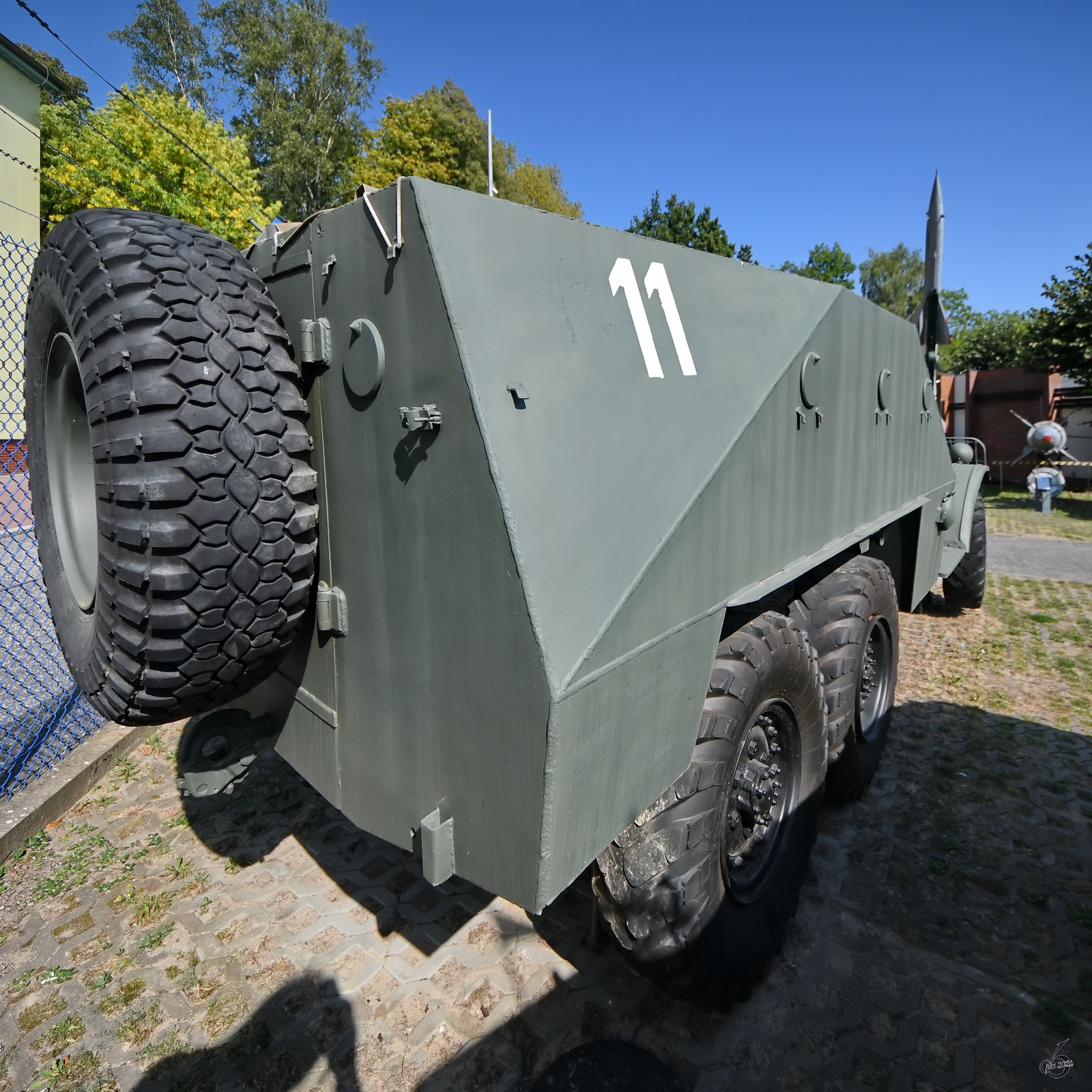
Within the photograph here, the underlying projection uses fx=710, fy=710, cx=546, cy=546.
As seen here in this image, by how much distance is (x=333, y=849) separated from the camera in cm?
312

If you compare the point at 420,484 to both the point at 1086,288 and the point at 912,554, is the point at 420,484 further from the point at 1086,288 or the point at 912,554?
the point at 1086,288

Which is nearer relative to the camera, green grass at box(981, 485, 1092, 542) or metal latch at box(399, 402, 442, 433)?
metal latch at box(399, 402, 442, 433)

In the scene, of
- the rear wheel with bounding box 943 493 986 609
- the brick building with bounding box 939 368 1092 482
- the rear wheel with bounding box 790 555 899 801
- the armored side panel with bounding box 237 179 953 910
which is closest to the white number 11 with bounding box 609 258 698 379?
the armored side panel with bounding box 237 179 953 910

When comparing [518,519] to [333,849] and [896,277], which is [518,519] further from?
[896,277]

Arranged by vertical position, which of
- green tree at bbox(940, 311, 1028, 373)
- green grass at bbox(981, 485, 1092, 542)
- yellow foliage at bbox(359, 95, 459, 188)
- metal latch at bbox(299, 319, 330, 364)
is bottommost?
green grass at bbox(981, 485, 1092, 542)

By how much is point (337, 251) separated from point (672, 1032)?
8.04ft

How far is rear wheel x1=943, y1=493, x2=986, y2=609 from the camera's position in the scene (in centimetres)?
653

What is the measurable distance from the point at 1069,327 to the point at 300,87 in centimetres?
2655

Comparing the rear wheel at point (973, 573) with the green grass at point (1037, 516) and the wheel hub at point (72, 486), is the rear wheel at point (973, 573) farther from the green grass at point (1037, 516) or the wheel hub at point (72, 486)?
the green grass at point (1037, 516)

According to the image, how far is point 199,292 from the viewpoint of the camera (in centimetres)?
168

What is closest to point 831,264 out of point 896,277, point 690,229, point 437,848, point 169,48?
point 896,277

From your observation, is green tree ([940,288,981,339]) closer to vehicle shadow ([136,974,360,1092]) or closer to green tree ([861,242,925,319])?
green tree ([861,242,925,319])

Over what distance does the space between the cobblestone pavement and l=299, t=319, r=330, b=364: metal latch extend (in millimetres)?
2012

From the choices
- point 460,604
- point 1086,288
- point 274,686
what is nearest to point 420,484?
point 460,604
